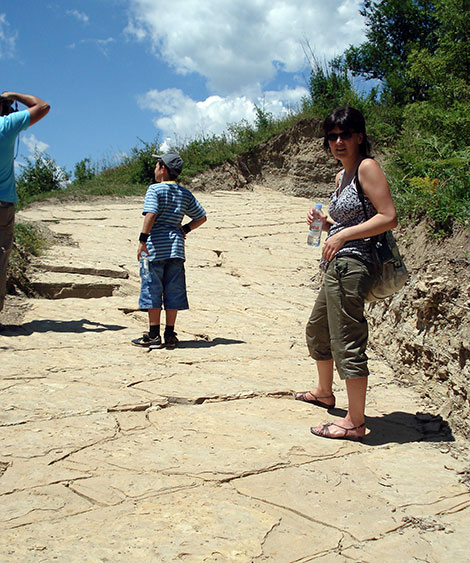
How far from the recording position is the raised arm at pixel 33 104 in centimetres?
433

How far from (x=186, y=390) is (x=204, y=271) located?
3576 mm

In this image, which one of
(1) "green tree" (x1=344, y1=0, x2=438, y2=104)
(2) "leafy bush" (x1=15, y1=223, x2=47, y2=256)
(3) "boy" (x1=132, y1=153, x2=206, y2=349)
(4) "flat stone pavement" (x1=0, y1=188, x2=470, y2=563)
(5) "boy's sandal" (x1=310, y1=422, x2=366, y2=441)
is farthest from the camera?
(1) "green tree" (x1=344, y1=0, x2=438, y2=104)

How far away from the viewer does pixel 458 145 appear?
5566 millimetres

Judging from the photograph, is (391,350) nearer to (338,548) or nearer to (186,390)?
(186,390)

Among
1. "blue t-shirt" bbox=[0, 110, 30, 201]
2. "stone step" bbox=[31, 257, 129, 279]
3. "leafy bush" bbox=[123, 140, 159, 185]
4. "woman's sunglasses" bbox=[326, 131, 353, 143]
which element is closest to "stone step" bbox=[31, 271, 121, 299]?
"stone step" bbox=[31, 257, 129, 279]

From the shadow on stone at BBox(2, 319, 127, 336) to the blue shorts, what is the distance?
0.58 meters

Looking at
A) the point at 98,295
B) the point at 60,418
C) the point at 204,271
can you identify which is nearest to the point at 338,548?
the point at 60,418

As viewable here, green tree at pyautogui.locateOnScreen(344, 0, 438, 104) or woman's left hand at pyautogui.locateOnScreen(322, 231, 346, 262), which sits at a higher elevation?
green tree at pyautogui.locateOnScreen(344, 0, 438, 104)

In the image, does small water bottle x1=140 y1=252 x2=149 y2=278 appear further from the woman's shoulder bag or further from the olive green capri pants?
the woman's shoulder bag

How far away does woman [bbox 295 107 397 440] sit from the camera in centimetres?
272

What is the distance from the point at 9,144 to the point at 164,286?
1.52m

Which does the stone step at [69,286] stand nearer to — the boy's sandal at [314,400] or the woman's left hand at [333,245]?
the boy's sandal at [314,400]

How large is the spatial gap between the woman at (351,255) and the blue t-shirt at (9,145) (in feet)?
7.99

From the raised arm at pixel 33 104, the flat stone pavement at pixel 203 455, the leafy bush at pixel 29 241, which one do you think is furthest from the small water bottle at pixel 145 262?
the leafy bush at pixel 29 241
